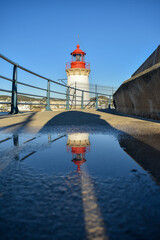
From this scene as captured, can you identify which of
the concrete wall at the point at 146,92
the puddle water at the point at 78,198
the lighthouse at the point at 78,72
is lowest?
the puddle water at the point at 78,198

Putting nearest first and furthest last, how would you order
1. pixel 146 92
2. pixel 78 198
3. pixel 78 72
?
pixel 78 198
pixel 146 92
pixel 78 72

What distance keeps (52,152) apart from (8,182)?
68cm

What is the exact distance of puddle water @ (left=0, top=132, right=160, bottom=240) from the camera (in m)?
0.61

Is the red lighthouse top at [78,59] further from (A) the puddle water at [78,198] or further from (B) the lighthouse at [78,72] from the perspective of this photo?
(A) the puddle water at [78,198]

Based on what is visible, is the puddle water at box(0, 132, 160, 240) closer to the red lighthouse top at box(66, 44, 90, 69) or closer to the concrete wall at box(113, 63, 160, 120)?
the concrete wall at box(113, 63, 160, 120)

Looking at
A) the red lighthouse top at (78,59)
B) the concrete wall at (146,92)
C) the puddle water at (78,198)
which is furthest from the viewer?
the red lighthouse top at (78,59)

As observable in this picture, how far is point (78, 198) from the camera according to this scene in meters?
0.82

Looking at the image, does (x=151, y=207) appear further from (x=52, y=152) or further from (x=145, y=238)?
(x=52, y=152)

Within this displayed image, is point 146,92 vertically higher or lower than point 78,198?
higher

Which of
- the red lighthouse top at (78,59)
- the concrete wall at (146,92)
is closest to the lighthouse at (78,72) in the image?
the red lighthouse top at (78,59)

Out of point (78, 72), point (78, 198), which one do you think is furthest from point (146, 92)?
point (78, 72)

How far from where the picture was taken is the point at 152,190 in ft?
2.93

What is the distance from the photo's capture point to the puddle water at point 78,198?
61cm

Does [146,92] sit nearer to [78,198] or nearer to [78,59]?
[78,198]
